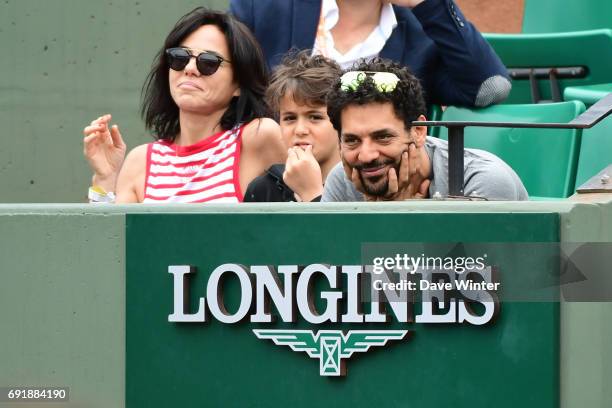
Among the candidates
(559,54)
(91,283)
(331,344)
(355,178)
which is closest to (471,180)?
(355,178)

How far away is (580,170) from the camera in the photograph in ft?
13.8

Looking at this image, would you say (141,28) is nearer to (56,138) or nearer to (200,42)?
(56,138)

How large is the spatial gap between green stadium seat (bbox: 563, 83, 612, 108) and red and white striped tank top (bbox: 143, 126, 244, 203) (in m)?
1.26

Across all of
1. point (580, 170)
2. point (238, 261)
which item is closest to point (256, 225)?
point (238, 261)

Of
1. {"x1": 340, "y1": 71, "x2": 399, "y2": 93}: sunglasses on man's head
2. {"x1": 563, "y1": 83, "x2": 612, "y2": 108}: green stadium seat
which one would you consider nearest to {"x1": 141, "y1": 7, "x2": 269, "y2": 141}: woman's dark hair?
{"x1": 340, "y1": 71, "x2": 399, "y2": 93}: sunglasses on man's head

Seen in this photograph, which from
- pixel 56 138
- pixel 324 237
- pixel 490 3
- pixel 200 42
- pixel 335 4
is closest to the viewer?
pixel 324 237

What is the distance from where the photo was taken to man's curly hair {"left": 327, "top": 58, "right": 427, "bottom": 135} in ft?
10.7

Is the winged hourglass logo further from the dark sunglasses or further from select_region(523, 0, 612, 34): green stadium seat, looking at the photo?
select_region(523, 0, 612, 34): green stadium seat

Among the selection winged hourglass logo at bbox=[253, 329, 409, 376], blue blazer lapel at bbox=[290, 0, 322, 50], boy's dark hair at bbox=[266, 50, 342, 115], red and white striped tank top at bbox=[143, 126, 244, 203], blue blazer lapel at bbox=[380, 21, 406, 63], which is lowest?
winged hourglass logo at bbox=[253, 329, 409, 376]

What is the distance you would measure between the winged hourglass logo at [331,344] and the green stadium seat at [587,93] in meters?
2.14

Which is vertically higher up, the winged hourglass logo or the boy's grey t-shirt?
the boy's grey t-shirt

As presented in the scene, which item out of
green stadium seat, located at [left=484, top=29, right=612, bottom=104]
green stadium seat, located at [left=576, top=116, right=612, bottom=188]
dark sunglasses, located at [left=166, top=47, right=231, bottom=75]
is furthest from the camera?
green stadium seat, located at [left=484, top=29, right=612, bottom=104]

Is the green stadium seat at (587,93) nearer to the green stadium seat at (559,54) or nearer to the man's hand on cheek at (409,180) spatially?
the green stadium seat at (559,54)

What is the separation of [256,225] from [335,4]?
2.00 metres
